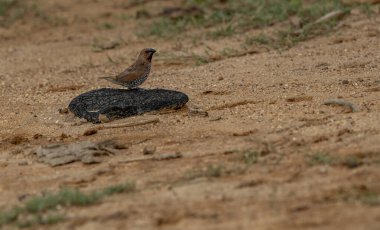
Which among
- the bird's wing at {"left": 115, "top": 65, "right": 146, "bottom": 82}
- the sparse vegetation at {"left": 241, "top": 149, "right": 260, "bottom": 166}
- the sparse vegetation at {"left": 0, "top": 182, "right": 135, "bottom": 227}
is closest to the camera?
the sparse vegetation at {"left": 0, "top": 182, "right": 135, "bottom": 227}

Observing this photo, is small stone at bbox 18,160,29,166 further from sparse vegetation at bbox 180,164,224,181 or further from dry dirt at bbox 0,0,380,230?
sparse vegetation at bbox 180,164,224,181

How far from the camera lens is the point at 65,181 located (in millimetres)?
6465

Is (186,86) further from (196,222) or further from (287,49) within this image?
(196,222)

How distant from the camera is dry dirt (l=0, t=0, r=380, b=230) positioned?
545 cm

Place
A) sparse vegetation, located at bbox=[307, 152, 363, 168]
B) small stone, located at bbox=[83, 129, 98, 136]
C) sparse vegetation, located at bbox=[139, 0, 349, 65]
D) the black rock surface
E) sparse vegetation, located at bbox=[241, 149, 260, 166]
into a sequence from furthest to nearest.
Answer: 1. sparse vegetation, located at bbox=[139, 0, 349, 65]
2. the black rock surface
3. small stone, located at bbox=[83, 129, 98, 136]
4. sparse vegetation, located at bbox=[241, 149, 260, 166]
5. sparse vegetation, located at bbox=[307, 152, 363, 168]

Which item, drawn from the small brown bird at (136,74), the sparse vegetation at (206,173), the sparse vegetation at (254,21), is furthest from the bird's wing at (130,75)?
the sparse vegetation at (206,173)

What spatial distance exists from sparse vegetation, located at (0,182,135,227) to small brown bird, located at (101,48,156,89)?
7.60 ft

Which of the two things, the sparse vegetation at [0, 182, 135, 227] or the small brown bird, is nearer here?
the sparse vegetation at [0, 182, 135, 227]

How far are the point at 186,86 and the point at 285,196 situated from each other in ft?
11.9

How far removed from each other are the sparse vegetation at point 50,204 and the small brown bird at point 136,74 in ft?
7.60

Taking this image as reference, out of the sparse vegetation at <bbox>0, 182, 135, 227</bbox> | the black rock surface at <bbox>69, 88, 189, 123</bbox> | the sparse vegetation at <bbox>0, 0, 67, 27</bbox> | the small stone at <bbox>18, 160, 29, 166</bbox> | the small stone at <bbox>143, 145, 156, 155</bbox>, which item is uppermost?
the sparse vegetation at <bbox>0, 0, 67, 27</bbox>

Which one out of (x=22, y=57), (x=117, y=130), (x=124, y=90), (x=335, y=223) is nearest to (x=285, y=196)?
(x=335, y=223)

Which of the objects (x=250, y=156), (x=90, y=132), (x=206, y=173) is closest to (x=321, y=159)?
(x=250, y=156)

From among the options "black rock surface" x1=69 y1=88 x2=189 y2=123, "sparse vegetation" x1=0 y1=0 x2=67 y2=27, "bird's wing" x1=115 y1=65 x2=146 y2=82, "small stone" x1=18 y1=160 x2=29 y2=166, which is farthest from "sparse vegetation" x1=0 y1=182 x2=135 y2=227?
"sparse vegetation" x1=0 y1=0 x2=67 y2=27
